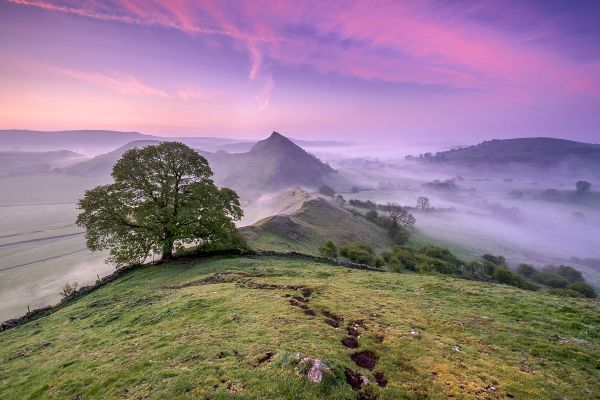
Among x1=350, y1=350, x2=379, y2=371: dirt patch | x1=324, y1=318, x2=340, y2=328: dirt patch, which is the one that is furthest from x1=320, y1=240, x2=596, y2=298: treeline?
x1=350, y1=350, x2=379, y2=371: dirt patch

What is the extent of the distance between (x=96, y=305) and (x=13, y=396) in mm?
16656

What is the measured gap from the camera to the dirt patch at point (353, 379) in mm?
12938

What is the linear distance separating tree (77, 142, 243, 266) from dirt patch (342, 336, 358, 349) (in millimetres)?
31397

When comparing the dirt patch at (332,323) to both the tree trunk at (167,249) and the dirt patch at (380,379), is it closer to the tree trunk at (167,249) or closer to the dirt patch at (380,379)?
the dirt patch at (380,379)

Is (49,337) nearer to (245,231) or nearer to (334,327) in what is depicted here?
(334,327)

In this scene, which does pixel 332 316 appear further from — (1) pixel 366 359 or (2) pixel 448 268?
(2) pixel 448 268

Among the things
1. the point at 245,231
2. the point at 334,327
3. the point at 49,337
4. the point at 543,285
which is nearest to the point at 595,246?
the point at 543,285

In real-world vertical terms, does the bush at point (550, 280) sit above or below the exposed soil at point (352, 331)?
below

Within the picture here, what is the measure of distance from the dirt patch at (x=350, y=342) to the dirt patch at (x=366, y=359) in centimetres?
70

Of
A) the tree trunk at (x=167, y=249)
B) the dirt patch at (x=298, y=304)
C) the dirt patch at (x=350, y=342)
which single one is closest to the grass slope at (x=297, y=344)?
the dirt patch at (x=350, y=342)

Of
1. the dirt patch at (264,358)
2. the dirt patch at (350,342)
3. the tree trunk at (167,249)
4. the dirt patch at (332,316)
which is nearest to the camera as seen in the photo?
the dirt patch at (264,358)

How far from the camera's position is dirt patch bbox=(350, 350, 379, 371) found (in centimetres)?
1488

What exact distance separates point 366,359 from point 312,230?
75.2 metres

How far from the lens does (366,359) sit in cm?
1543
